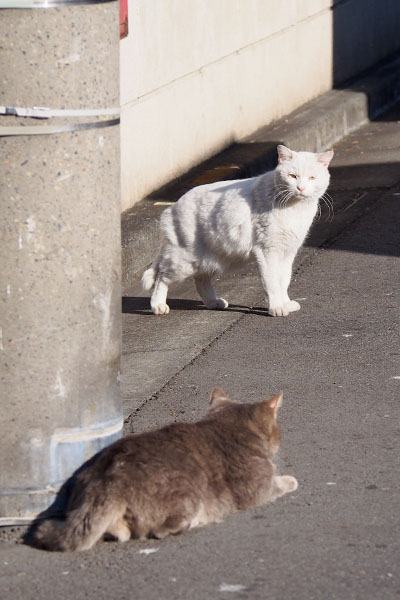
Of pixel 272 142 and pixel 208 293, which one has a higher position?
pixel 208 293

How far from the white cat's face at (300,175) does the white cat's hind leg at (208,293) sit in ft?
2.46

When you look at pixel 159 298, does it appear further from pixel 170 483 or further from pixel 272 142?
pixel 272 142

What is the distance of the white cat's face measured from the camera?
6.86 meters

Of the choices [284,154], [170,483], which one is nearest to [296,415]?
[170,483]

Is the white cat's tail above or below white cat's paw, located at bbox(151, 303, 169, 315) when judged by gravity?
above

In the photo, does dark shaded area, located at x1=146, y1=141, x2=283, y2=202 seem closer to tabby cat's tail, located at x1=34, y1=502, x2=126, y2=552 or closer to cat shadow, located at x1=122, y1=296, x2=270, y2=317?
cat shadow, located at x1=122, y1=296, x2=270, y2=317

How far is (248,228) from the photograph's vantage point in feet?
23.0

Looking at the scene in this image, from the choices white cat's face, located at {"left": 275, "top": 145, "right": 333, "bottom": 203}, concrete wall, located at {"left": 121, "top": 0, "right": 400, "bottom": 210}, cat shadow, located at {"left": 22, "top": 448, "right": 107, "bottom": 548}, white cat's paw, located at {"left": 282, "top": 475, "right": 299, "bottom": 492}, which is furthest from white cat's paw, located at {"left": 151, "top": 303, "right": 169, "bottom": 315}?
cat shadow, located at {"left": 22, "top": 448, "right": 107, "bottom": 548}

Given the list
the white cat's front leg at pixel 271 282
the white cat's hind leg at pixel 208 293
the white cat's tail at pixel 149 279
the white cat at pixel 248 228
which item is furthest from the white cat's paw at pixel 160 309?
the white cat's front leg at pixel 271 282

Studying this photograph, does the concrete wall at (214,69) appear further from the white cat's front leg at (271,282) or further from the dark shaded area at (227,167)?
the white cat's front leg at (271,282)

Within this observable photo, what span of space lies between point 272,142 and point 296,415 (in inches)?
249

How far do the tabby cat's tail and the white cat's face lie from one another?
3424 mm

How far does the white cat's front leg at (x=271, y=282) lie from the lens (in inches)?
275

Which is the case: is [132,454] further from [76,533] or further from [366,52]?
[366,52]
